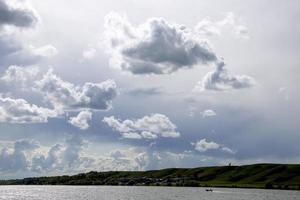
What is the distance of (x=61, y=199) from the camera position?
178 metres

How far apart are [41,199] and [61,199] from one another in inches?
289

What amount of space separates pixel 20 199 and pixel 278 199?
8824cm

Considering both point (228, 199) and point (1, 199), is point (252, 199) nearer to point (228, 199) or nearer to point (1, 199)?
point (228, 199)

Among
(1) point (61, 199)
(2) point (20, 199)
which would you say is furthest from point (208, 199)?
(2) point (20, 199)

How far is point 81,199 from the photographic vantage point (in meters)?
176

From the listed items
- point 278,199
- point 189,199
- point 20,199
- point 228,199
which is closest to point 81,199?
point 20,199

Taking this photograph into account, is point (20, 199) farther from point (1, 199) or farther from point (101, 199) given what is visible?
point (101, 199)

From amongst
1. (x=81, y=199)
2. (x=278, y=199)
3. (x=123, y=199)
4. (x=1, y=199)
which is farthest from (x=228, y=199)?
(x=1, y=199)

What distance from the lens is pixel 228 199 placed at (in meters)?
171

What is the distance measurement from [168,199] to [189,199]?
708cm

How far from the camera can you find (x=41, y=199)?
175 metres

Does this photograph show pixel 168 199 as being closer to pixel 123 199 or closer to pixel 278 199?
pixel 123 199

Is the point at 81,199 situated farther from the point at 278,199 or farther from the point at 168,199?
the point at 278,199

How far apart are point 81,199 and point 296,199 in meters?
74.7
